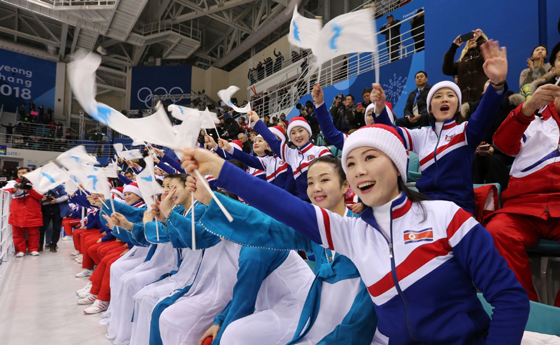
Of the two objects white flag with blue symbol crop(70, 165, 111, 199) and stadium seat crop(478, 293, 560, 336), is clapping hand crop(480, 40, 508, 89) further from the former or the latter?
white flag with blue symbol crop(70, 165, 111, 199)

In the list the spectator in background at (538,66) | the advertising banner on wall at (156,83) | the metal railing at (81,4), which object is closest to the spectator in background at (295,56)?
the metal railing at (81,4)

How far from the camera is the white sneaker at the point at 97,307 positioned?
11.8 feet

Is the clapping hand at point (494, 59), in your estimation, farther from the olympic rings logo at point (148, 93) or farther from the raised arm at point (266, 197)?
the olympic rings logo at point (148, 93)

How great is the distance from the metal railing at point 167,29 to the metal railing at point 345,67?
7.57 meters

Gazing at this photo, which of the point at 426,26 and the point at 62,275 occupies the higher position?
the point at 426,26

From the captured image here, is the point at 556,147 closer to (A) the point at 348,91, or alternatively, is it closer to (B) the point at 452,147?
(B) the point at 452,147

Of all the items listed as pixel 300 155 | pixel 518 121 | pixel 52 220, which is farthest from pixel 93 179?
pixel 52 220

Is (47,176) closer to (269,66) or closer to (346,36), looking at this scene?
(346,36)

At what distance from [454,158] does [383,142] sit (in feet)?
4.44

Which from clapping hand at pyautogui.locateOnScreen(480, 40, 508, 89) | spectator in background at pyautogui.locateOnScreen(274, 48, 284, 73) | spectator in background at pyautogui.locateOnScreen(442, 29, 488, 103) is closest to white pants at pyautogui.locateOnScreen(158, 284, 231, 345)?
clapping hand at pyautogui.locateOnScreen(480, 40, 508, 89)

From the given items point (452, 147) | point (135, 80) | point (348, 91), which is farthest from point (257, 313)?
point (135, 80)

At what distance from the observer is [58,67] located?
68.4 feet

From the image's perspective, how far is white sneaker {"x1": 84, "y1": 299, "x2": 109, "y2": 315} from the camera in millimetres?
3586

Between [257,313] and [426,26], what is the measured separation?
6239 millimetres
